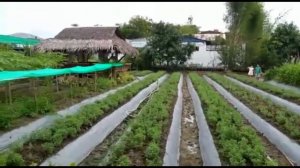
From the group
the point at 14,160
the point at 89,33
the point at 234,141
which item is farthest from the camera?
the point at 89,33

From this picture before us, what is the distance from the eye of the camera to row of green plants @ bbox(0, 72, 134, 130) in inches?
308

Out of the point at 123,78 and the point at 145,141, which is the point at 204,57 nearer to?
the point at 123,78

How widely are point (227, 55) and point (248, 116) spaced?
2132cm

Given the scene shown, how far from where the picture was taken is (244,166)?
494 centimetres

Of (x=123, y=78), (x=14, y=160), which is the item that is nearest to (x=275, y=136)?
(x=14, y=160)

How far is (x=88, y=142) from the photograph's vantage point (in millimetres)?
6301

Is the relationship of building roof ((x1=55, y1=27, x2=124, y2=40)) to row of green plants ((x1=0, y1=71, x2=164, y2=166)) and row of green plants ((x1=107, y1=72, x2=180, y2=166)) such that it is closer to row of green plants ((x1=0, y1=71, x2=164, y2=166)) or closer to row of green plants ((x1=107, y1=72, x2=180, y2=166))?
row of green plants ((x1=0, y1=71, x2=164, y2=166))

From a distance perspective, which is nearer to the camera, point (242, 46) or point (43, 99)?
point (43, 99)

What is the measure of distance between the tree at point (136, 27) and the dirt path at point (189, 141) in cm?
3963

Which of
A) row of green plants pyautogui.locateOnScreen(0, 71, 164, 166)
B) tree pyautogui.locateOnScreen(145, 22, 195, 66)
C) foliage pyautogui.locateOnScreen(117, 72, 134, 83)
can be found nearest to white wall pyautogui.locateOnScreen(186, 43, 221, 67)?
tree pyautogui.locateOnScreen(145, 22, 195, 66)

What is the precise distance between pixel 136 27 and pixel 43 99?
41229 millimetres

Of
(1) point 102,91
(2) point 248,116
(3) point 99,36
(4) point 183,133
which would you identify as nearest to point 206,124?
(4) point 183,133

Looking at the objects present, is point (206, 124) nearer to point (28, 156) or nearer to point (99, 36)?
point (28, 156)

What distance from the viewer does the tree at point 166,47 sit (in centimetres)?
2986
